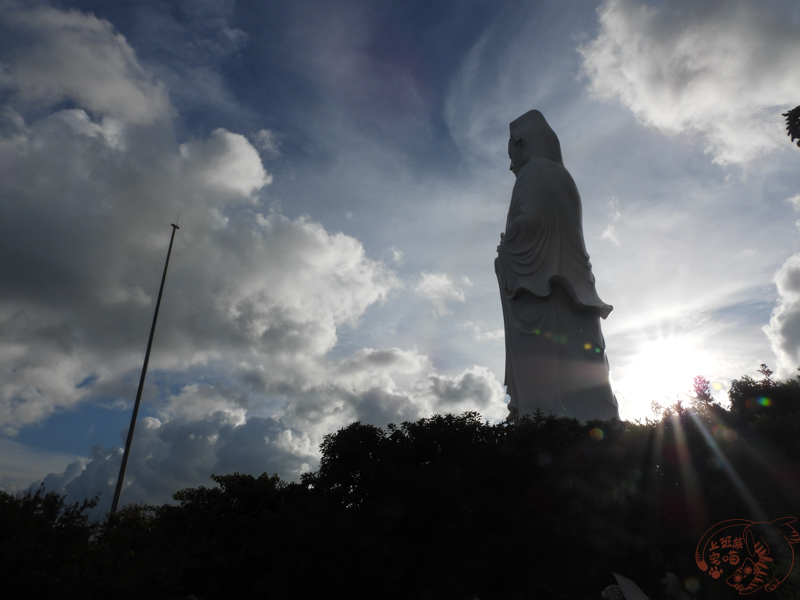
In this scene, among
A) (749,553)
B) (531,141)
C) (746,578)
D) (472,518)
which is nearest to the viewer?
(746,578)

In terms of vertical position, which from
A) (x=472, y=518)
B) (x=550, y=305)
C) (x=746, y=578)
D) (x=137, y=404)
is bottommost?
(x=746, y=578)

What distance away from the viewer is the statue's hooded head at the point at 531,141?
15.2m

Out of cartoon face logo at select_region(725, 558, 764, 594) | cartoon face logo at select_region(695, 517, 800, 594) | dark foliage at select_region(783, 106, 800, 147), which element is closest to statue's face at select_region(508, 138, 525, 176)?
dark foliage at select_region(783, 106, 800, 147)

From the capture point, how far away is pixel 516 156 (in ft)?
50.9

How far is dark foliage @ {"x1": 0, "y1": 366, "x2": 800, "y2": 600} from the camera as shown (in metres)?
5.82

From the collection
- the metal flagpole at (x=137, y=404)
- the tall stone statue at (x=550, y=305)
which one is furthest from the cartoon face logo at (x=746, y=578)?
the metal flagpole at (x=137, y=404)

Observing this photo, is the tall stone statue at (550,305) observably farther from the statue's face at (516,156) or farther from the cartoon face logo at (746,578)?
the cartoon face logo at (746,578)

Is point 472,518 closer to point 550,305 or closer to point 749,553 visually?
point 749,553

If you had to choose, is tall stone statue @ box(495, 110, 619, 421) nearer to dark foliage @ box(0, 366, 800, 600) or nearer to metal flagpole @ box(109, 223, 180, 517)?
dark foliage @ box(0, 366, 800, 600)

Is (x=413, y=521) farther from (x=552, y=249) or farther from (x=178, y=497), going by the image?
(x=552, y=249)

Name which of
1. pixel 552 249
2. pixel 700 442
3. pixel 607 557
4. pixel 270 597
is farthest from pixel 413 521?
pixel 552 249

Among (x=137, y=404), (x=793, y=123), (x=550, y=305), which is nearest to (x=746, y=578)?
(x=793, y=123)

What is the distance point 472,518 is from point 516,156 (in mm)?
11181

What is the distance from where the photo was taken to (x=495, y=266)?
14.3 m
